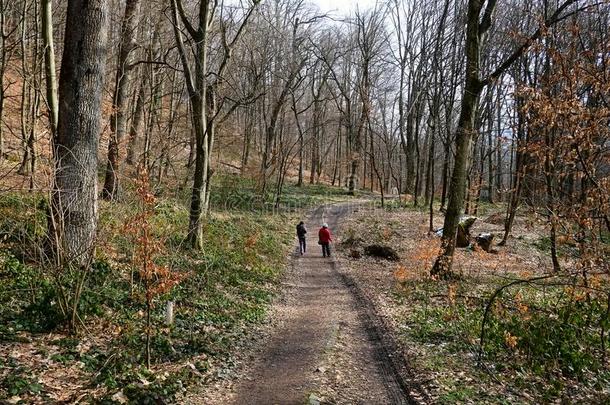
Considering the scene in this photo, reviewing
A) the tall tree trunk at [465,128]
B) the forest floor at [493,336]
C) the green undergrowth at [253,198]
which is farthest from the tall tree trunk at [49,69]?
the green undergrowth at [253,198]

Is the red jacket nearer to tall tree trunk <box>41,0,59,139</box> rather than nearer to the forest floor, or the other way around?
the forest floor

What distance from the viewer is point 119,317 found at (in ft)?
25.4

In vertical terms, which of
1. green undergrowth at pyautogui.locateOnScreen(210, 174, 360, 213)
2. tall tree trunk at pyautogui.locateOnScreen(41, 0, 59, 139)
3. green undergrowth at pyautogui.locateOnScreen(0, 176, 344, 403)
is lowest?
green undergrowth at pyautogui.locateOnScreen(0, 176, 344, 403)

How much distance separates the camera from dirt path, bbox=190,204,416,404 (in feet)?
21.5

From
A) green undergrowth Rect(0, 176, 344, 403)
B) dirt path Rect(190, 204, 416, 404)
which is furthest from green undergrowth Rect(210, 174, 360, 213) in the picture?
dirt path Rect(190, 204, 416, 404)

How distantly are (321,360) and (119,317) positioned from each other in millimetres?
3624

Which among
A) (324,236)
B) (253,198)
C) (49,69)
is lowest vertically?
(324,236)

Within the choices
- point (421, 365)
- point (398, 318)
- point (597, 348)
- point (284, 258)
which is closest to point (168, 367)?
point (421, 365)

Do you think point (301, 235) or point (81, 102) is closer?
point (81, 102)

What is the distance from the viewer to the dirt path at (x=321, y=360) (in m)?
6.56

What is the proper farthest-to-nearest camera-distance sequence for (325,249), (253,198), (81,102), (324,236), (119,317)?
1. (253,198)
2. (325,249)
3. (324,236)
4. (81,102)
5. (119,317)

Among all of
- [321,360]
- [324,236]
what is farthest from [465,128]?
[321,360]

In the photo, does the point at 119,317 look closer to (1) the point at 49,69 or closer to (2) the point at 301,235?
(1) the point at 49,69

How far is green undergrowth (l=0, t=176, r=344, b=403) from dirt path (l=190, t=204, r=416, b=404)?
0.59 m
